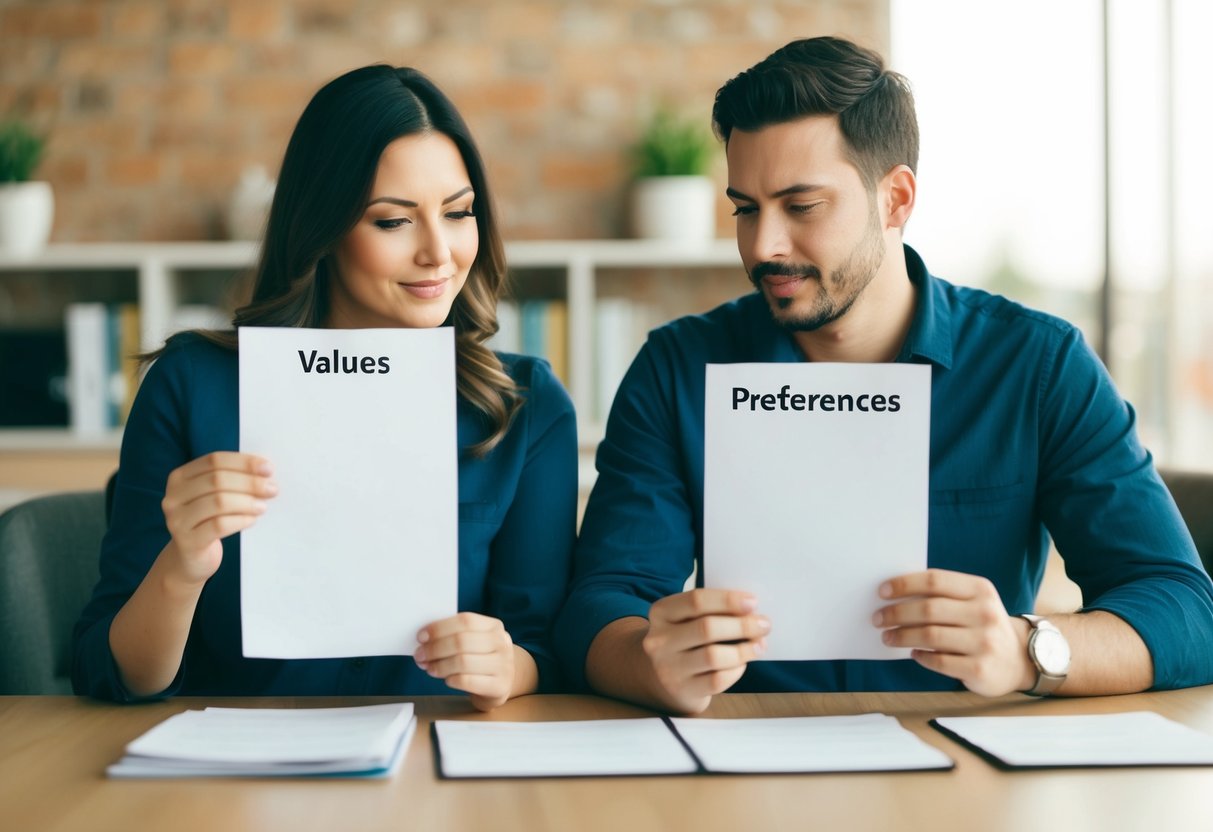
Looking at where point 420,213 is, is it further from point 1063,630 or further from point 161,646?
point 1063,630

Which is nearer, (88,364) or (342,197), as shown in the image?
(342,197)

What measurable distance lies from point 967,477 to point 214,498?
36.4 inches

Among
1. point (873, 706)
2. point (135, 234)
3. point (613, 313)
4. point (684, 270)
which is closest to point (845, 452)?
point (873, 706)

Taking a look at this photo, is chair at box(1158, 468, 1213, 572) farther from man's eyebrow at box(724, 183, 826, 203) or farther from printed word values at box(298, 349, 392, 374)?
printed word values at box(298, 349, 392, 374)

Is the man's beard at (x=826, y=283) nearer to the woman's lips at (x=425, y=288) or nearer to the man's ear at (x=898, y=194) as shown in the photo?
the man's ear at (x=898, y=194)

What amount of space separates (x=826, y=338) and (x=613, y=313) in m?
1.86

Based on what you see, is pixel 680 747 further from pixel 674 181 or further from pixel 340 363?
pixel 674 181

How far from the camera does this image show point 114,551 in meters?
1.40

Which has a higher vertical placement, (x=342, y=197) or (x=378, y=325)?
(x=342, y=197)

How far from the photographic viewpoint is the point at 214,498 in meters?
1.13

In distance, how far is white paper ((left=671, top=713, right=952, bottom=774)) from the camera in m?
1.04

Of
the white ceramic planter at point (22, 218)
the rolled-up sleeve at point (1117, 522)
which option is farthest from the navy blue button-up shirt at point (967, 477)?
the white ceramic planter at point (22, 218)

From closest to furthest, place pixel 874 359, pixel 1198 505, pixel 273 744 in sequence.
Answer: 1. pixel 273 744
2. pixel 874 359
3. pixel 1198 505

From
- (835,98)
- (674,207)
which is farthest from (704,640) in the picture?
(674,207)
